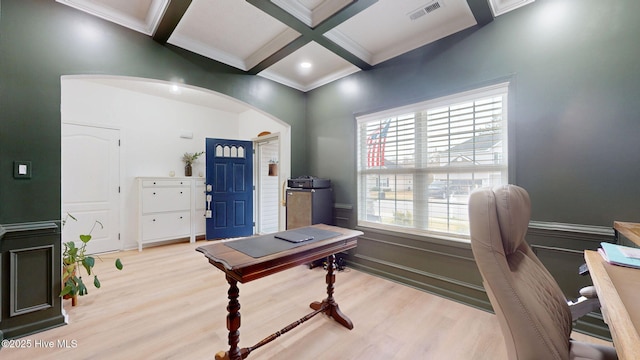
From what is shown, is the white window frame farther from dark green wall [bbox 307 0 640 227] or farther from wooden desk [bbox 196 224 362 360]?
wooden desk [bbox 196 224 362 360]

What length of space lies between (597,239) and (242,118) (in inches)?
223

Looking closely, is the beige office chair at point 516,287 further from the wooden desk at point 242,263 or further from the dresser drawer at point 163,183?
the dresser drawer at point 163,183

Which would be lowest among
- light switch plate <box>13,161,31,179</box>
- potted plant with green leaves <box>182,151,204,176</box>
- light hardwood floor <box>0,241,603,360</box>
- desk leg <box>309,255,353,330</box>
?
light hardwood floor <box>0,241,603,360</box>

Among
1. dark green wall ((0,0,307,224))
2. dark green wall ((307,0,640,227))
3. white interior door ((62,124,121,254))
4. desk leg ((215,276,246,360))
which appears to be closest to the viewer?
desk leg ((215,276,246,360))

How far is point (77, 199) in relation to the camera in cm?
376

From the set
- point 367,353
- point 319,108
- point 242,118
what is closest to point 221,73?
point 319,108

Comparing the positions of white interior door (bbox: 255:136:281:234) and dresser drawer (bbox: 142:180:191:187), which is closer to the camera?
dresser drawer (bbox: 142:180:191:187)

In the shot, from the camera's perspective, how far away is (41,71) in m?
1.96

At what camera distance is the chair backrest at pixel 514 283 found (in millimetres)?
804

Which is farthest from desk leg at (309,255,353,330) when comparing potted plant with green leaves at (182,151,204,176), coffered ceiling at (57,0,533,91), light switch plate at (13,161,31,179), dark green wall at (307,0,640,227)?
potted plant with green leaves at (182,151,204,176)

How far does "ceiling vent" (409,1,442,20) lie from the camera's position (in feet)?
6.99

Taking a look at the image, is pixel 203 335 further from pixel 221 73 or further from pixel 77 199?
pixel 77 199

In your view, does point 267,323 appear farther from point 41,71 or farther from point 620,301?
point 41,71

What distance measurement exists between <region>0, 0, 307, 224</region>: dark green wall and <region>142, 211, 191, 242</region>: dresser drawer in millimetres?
2350
